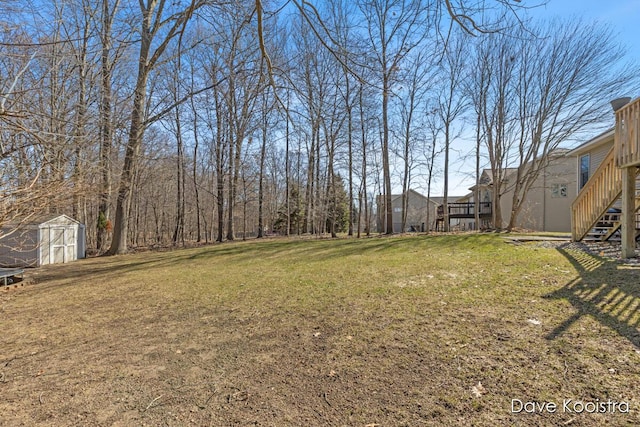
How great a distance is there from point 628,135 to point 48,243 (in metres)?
16.6

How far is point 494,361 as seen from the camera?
2436mm

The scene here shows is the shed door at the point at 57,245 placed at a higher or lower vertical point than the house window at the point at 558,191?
lower

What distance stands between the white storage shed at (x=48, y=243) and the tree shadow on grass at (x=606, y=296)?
13262 mm

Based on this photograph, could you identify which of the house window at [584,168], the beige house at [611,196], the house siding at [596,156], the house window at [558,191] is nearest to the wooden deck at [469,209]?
the house window at [558,191]

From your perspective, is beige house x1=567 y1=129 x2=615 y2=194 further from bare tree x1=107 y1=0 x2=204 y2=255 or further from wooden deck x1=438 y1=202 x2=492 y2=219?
bare tree x1=107 y1=0 x2=204 y2=255

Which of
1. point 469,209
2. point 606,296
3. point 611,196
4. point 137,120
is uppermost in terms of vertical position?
point 137,120

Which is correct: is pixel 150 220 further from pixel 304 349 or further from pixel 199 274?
pixel 304 349

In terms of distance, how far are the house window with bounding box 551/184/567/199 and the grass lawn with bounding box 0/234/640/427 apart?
15133 millimetres

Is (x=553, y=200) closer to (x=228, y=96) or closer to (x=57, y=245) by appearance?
(x=228, y=96)

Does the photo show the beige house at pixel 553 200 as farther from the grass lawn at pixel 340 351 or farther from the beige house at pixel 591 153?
the grass lawn at pixel 340 351

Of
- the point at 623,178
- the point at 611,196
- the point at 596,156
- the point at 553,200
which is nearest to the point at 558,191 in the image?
the point at 553,200

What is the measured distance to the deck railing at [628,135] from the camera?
5.23 meters

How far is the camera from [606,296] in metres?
3.65

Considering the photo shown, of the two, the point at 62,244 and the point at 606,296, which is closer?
the point at 606,296
